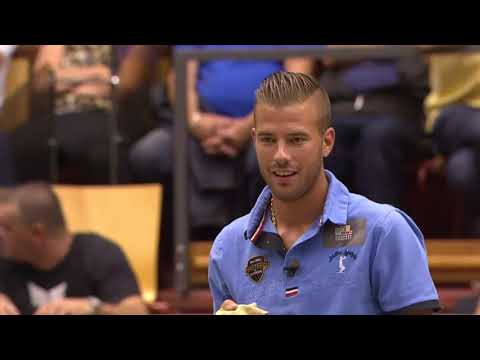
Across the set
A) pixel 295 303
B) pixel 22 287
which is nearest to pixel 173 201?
pixel 22 287

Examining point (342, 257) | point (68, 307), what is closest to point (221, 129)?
point (68, 307)

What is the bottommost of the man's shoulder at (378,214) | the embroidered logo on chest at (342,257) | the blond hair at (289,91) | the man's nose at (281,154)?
the embroidered logo on chest at (342,257)

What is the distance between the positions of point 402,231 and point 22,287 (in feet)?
7.75

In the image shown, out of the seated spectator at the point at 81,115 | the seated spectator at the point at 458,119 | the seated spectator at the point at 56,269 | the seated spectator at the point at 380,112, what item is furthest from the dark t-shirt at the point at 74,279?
the seated spectator at the point at 458,119

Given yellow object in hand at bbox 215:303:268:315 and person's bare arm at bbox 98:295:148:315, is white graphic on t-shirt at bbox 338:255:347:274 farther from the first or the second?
person's bare arm at bbox 98:295:148:315

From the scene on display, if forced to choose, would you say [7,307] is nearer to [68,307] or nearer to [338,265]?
[68,307]

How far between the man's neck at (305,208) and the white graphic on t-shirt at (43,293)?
2.03 meters

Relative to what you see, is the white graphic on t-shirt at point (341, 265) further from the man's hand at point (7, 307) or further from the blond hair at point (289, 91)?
the man's hand at point (7, 307)

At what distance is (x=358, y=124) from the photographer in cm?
434

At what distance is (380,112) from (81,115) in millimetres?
1370

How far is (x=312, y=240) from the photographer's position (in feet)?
7.39

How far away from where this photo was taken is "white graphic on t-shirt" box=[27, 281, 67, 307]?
4141 millimetres

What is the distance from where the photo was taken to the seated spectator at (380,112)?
14.1 feet
